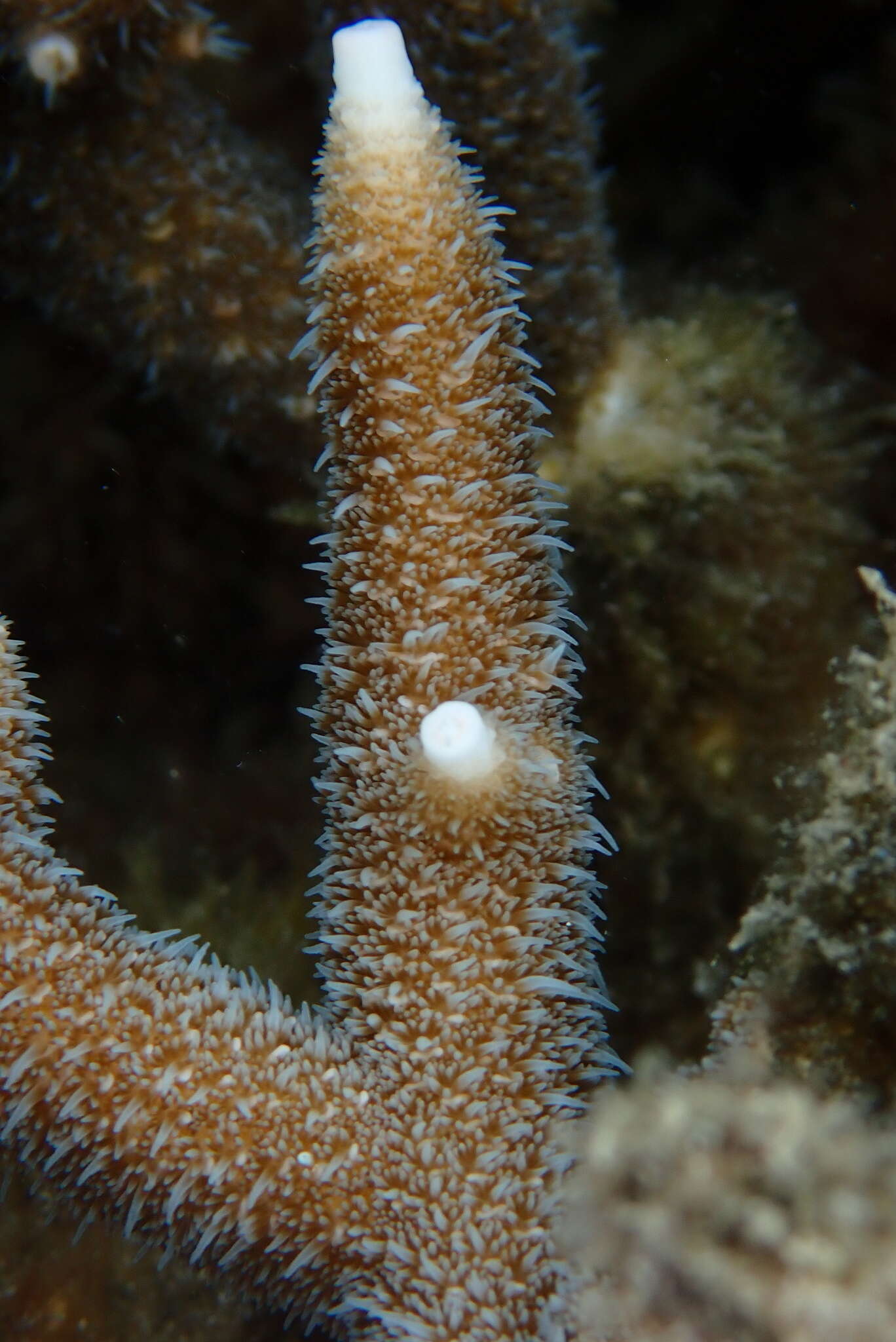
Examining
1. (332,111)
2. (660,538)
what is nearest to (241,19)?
(332,111)

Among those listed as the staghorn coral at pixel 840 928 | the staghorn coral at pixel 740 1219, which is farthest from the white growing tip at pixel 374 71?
the staghorn coral at pixel 740 1219

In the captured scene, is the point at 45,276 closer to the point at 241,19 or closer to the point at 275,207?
the point at 275,207

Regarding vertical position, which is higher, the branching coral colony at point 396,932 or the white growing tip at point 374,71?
the white growing tip at point 374,71

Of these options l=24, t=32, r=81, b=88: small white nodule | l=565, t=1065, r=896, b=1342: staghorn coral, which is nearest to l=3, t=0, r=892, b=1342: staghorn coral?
l=24, t=32, r=81, b=88: small white nodule

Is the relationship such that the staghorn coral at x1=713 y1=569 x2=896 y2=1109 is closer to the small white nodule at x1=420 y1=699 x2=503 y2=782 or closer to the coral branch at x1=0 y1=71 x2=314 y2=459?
the small white nodule at x1=420 y1=699 x2=503 y2=782

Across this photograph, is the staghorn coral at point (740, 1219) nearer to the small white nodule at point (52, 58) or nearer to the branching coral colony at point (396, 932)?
the branching coral colony at point (396, 932)

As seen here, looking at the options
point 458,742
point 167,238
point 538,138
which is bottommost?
point 458,742

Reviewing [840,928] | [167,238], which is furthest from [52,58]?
[840,928]

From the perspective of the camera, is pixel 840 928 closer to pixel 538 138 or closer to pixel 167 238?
pixel 538 138
